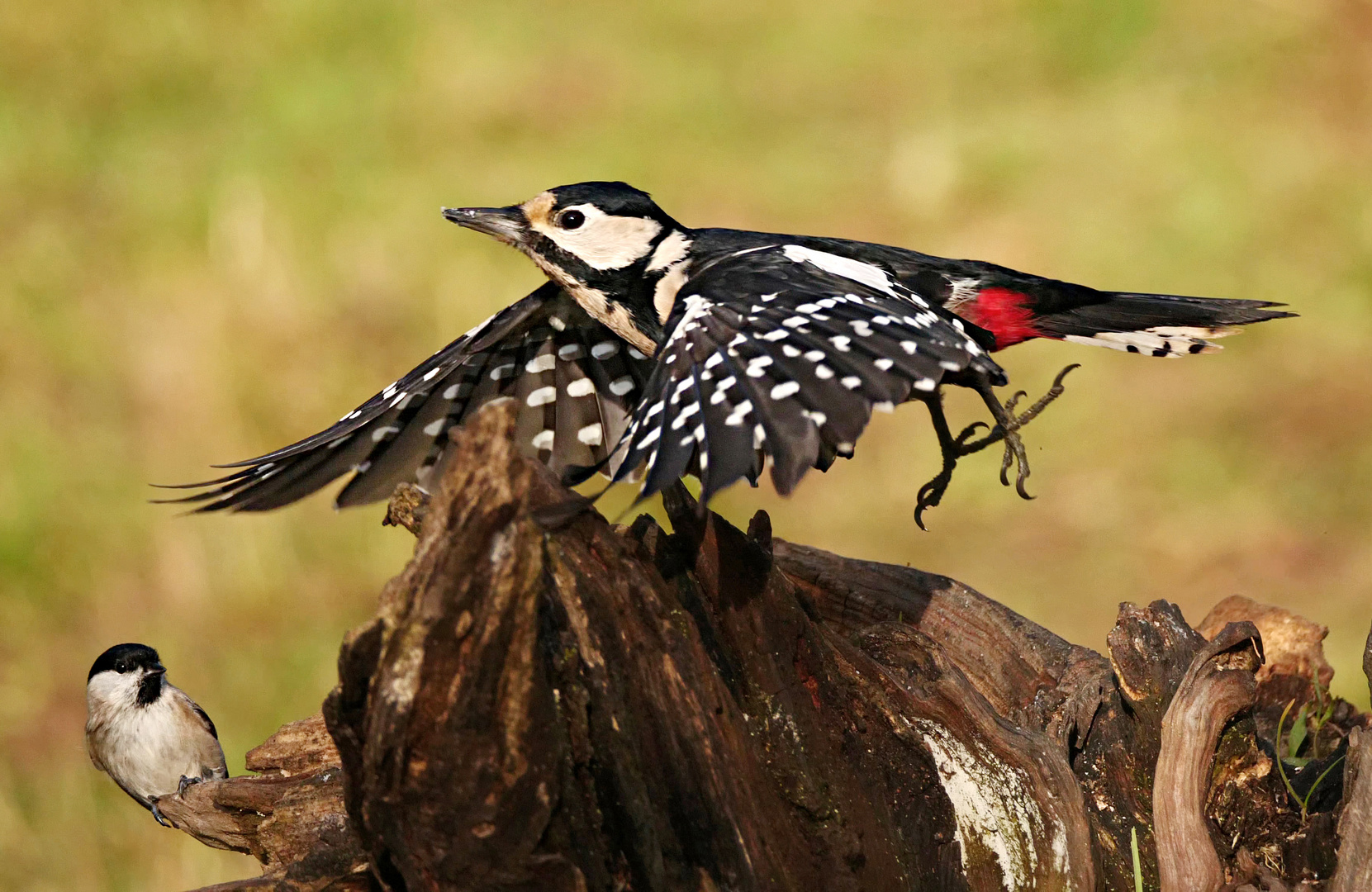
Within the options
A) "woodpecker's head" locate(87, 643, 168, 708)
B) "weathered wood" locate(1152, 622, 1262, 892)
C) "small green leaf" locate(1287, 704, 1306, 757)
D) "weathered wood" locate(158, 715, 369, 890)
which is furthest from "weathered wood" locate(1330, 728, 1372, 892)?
"woodpecker's head" locate(87, 643, 168, 708)

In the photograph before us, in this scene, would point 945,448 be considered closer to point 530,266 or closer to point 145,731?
point 145,731

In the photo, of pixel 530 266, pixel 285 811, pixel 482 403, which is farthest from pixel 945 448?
pixel 530 266

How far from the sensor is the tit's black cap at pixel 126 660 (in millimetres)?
4594

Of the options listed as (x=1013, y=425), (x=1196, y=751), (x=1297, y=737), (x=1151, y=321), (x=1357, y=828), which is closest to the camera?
(x=1357, y=828)

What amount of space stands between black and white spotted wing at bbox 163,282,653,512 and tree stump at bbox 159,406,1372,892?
88cm

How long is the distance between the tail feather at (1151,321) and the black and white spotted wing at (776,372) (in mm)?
786

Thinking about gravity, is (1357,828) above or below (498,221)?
below

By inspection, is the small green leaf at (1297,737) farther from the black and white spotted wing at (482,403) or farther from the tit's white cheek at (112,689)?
the tit's white cheek at (112,689)

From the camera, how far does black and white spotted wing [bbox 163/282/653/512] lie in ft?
13.9

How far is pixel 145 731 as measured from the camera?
170 inches

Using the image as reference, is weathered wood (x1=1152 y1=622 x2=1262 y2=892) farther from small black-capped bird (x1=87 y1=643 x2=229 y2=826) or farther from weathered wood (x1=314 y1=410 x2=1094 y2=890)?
small black-capped bird (x1=87 y1=643 x2=229 y2=826)

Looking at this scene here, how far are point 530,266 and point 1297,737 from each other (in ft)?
18.5

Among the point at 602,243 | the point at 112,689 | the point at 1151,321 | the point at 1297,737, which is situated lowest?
the point at 1297,737

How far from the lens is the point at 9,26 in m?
10.1
